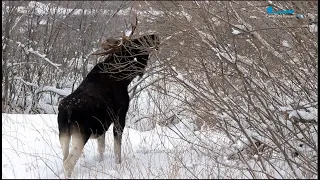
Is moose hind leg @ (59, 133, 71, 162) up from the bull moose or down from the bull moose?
down

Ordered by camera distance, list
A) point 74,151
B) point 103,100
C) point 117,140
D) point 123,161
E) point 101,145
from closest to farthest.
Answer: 1. point 74,151
2. point 123,161
3. point 103,100
4. point 117,140
5. point 101,145

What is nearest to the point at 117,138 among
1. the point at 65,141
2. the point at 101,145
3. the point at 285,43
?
the point at 101,145

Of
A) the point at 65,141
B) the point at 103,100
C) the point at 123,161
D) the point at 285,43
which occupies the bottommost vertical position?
the point at 123,161

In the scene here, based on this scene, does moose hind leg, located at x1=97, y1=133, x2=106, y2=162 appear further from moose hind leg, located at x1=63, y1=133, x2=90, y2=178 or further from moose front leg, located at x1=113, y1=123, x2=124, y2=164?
moose hind leg, located at x1=63, y1=133, x2=90, y2=178

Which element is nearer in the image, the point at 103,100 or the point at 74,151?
the point at 74,151

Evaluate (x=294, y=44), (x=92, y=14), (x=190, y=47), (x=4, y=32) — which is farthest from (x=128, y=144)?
(x=92, y=14)

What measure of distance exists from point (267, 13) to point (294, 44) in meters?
0.45

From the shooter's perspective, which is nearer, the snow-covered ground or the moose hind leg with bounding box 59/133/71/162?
the snow-covered ground

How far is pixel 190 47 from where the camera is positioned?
5895 millimetres

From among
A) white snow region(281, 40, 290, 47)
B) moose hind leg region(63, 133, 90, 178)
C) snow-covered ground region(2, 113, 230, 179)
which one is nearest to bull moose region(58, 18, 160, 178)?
moose hind leg region(63, 133, 90, 178)

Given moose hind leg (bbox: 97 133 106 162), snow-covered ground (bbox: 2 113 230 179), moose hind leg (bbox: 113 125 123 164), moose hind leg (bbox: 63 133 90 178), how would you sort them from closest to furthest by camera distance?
snow-covered ground (bbox: 2 113 230 179) < moose hind leg (bbox: 63 133 90 178) < moose hind leg (bbox: 113 125 123 164) < moose hind leg (bbox: 97 133 106 162)

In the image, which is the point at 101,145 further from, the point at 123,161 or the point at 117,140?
the point at 123,161

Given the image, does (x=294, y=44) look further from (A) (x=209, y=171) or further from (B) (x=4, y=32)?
(B) (x=4, y=32)

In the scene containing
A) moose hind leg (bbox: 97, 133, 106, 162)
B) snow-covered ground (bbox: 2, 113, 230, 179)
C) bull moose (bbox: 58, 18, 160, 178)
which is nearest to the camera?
snow-covered ground (bbox: 2, 113, 230, 179)
